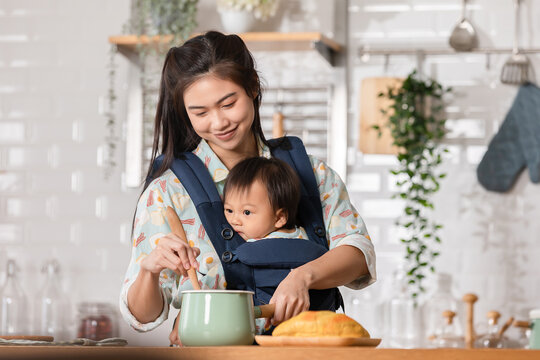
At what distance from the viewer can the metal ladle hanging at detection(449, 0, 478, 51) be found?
4562 mm

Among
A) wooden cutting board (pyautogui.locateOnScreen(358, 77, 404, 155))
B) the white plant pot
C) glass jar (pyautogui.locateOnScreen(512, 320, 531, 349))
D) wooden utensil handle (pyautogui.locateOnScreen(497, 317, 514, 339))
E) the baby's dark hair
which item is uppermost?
the white plant pot

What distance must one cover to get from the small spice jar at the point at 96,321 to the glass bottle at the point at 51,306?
18 cm

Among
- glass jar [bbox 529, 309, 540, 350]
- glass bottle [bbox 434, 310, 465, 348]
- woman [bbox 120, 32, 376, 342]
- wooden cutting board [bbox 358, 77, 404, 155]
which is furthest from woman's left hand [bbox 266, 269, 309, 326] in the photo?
wooden cutting board [bbox 358, 77, 404, 155]

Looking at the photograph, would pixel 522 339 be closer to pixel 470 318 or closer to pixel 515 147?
pixel 470 318

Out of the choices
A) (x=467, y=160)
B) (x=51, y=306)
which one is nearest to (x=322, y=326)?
(x=467, y=160)

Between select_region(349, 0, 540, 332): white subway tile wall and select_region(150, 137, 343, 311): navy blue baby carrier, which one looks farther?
select_region(349, 0, 540, 332): white subway tile wall

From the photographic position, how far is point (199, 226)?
195 centimetres

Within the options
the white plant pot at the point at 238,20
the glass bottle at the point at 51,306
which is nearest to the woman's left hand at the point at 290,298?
the white plant pot at the point at 238,20

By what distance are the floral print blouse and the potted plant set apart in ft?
8.51

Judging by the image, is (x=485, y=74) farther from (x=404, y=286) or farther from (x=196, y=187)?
(x=196, y=187)

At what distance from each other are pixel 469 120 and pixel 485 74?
25 cm

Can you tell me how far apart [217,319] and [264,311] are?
0.23 m

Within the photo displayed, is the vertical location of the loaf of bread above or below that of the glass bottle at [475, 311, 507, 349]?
above

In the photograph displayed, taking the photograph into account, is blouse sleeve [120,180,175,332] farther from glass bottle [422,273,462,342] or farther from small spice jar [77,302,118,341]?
glass bottle [422,273,462,342]
